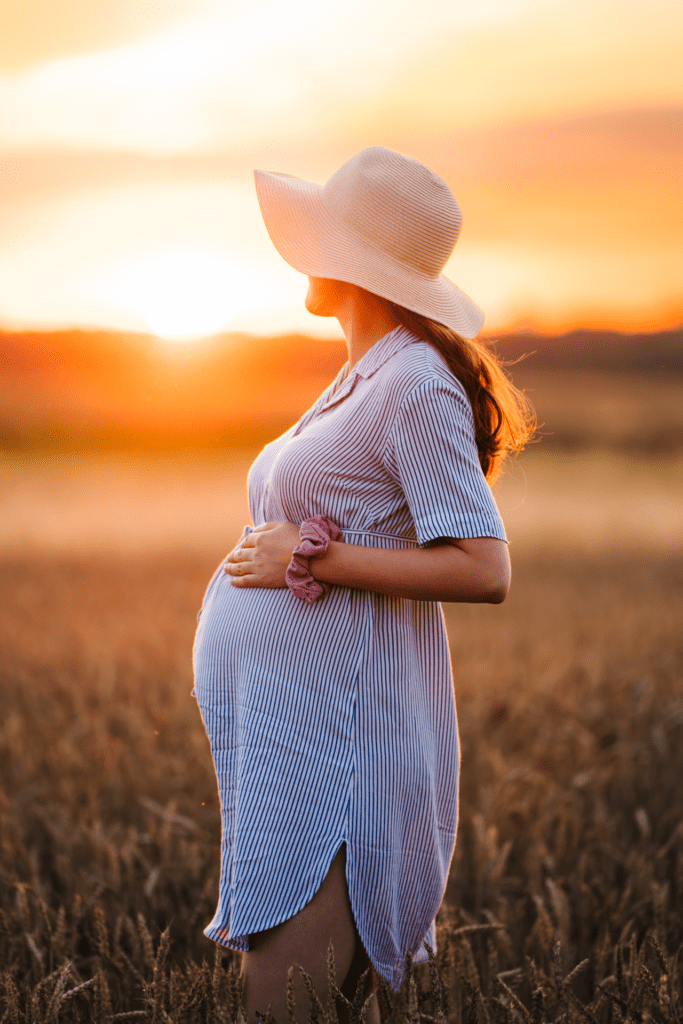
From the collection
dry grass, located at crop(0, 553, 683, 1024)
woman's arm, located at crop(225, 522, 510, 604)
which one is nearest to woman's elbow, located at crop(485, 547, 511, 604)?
woman's arm, located at crop(225, 522, 510, 604)

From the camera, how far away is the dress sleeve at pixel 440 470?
1.64 meters

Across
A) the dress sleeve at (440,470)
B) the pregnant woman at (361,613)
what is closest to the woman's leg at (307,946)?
the pregnant woman at (361,613)

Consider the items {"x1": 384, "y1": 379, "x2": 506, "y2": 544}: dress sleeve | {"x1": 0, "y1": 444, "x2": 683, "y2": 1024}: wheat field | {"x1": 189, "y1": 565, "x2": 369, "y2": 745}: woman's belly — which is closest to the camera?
{"x1": 384, "y1": 379, "x2": 506, "y2": 544}: dress sleeve

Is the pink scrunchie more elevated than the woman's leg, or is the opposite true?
the pink scrunchie

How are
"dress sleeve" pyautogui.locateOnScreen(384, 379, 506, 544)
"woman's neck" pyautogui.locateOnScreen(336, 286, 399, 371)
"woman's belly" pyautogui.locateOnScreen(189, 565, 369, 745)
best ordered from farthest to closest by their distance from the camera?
A: "woman's neck" pyautogui.locateOnScreen(336, 286, 399, 371) → "woman's belly" pyautogui.locateOnScreen(189, 565, 369, 745) → "dress sleeve" pyautogui.locateOnScreen(384, 379, 506, 544)

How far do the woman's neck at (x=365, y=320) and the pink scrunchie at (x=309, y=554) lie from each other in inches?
15.6

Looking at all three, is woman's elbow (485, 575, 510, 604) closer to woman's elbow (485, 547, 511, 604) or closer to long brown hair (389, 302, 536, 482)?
woman's elbow (485, 547, 511, 604)

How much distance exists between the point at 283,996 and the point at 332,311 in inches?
56.9

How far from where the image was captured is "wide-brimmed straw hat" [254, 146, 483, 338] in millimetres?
1809

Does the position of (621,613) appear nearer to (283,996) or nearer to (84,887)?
(84,887)

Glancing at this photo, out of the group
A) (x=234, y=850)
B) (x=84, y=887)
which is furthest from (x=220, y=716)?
(x=84, y=887)

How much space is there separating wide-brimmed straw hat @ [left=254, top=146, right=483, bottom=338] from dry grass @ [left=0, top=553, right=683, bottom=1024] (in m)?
1.40

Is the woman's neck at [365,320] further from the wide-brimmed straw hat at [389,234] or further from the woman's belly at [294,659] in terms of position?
the woman's belly at [294,659]

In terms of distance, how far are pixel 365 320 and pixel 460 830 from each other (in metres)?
2.73
